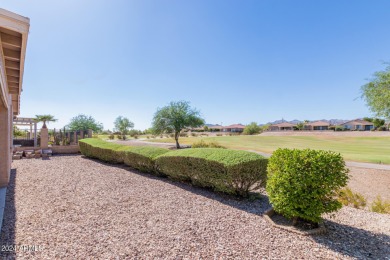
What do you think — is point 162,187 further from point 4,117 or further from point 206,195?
point 4,117

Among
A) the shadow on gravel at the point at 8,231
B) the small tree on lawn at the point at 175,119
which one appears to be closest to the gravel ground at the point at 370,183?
the shadow on gravel at the point at 8,231

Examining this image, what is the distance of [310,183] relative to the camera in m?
3.52

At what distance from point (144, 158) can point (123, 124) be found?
144ft

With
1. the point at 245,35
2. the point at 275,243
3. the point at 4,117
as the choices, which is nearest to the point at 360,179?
the point at 275,243

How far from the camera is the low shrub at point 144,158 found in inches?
313

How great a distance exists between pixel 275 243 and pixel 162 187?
4082 mm

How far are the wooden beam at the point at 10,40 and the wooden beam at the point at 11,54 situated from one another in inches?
23.3

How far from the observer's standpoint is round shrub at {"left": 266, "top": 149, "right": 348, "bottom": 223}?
3484 mm

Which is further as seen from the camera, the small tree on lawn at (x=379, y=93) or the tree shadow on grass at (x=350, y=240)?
the small tree on lawn at (x=379, y=93)

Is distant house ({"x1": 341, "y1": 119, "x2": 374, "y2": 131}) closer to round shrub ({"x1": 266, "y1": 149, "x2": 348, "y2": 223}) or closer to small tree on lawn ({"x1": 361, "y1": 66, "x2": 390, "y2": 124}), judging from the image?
small tree on lawn ({"x1": 361, "y1": 66, "x2": 390, "y2": 124})

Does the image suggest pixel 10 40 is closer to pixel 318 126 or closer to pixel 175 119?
pixel 175 119

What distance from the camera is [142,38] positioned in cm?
1453

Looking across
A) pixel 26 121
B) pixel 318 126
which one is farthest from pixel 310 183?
pixel 318 126

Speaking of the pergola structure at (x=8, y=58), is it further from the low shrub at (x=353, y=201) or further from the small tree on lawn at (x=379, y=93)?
the small tree on lawn at (x=379, y=93)
